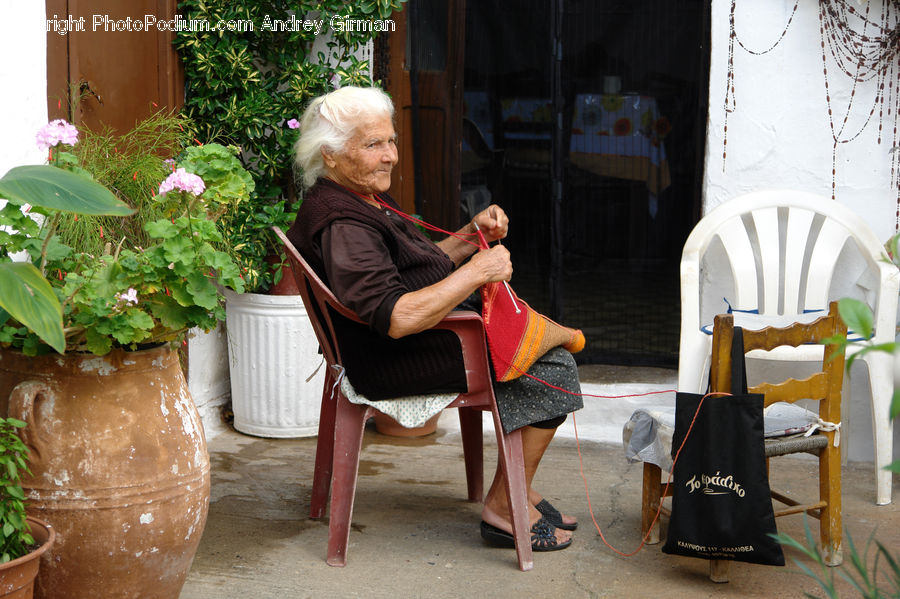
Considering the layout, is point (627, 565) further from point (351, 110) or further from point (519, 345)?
point (351, 110)

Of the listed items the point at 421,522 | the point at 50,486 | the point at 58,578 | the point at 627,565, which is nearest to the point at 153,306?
the point at 50,486

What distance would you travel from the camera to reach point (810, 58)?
4.08 meters

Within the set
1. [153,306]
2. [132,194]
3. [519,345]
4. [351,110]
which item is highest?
[351,110]

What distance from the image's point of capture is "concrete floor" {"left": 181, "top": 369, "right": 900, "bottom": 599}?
2775 millimetres

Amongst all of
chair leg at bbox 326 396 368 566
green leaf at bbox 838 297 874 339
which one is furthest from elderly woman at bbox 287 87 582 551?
green leaf at bbox 838 297 874 339

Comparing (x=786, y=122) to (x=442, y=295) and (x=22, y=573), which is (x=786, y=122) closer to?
(x=442, y=295)

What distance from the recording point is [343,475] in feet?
9.53

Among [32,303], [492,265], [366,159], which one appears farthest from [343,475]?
[32,303]

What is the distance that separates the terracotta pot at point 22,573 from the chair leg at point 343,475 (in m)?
0.94

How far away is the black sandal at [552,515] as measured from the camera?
3145 mm

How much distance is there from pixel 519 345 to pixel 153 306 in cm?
109

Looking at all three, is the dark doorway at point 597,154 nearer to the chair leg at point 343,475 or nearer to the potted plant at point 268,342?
the potted plant at point 268,342

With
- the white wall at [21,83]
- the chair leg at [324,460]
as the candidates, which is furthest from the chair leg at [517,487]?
the white wall at [21,83]

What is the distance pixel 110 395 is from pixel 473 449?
1.48 m
